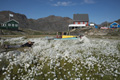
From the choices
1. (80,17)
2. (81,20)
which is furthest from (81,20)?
(80,17)

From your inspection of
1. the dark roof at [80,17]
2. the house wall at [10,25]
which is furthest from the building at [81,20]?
the house wall at [10,25]

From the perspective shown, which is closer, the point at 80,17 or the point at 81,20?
the point at 81,20

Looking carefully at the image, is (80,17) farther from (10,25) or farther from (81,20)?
(10,25)

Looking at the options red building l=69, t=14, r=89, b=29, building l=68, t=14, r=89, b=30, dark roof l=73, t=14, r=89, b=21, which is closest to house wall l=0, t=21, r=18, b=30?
building l=68, t=14, r=89, b=30

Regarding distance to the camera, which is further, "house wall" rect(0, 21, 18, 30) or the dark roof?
the dark roof

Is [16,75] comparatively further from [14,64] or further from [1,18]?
[1,18]

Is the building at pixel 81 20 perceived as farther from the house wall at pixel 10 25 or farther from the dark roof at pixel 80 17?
the house wall at pixel 10 25

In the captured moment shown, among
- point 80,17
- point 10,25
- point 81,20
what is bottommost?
point 10,25

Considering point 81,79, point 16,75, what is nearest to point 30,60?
point 16,75

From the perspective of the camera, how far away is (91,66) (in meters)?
7.98

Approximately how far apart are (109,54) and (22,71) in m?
8.77

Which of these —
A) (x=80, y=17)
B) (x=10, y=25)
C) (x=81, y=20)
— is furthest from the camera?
(x=80, y=17)

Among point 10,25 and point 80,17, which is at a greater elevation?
point 80,17

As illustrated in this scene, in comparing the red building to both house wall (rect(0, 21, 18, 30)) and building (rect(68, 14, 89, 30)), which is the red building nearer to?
building (rect(68, 14, 89, 30))
